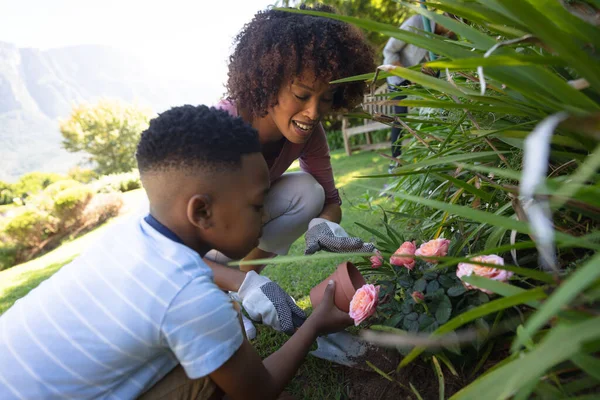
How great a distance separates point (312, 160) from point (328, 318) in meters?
1.07

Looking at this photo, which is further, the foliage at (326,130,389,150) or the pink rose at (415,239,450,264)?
the foliage at (326,130,389,150)

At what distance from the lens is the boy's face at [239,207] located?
113 cm

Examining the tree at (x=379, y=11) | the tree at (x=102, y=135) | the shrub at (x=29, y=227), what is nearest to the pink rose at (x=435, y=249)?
the shrub at (x=29, y=227)

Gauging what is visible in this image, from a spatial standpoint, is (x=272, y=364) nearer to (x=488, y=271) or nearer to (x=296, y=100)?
(x=488, y=271)

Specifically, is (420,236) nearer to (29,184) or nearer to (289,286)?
(289,286)

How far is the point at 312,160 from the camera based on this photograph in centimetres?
216

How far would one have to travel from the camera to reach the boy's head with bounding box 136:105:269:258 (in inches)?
43.2

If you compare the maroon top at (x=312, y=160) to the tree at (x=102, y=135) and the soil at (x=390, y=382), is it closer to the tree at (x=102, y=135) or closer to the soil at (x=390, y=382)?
the soil at (x=390, y=382)

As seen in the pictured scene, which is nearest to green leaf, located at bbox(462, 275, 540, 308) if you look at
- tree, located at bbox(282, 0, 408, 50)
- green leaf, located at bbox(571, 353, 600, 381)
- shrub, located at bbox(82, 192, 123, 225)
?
green leaf, located at bbox(571, 353, 600, 381)

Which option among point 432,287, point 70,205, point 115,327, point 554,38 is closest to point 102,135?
point 70,205

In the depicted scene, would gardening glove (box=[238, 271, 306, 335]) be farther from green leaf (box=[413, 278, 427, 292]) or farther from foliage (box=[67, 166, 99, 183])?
foliage (box=[67, 166, 99, 183])

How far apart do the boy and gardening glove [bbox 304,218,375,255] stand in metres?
0.43

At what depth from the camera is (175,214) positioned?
1.11 metres

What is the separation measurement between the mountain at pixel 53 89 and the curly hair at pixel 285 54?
8077 cm
